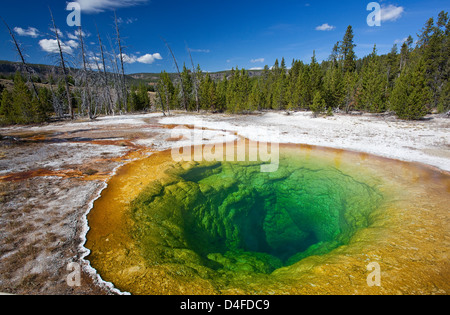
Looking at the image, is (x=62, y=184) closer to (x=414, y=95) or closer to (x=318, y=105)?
(x=318, y=105)

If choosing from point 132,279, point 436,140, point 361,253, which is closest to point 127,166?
point 132,279

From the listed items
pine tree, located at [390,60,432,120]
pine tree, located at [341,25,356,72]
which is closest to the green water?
pine tree, located at [390,60,432,120]

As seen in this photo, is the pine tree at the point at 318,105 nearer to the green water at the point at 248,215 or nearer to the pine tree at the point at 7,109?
the green water at the point at 248,215

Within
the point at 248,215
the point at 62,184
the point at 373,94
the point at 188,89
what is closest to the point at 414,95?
the point at 373,94

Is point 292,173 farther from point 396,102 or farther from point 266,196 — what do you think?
point 396,102

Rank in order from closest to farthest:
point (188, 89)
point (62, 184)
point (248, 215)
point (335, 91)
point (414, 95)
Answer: point (62, 184) < point (248, 215) < point (414, 95) < point (335, 91) < point (188, 89)

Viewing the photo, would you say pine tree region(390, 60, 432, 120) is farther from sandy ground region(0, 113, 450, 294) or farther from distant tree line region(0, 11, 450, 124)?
sandy ground region(0, 113, 450, 294)

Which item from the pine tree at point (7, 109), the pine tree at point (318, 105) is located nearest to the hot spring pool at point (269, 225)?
the pine tree at point (318, 105)
